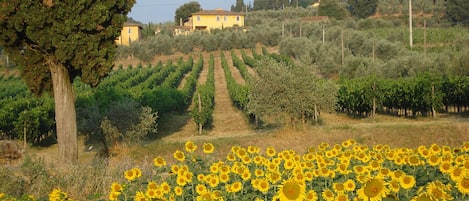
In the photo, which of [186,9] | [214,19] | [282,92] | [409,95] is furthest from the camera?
[186,9]

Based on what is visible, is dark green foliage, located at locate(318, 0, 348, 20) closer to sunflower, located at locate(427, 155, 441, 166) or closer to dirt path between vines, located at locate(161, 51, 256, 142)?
dirt path between vines, located at locate(161, 51, 256, 142)

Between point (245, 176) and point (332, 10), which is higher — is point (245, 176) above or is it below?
below

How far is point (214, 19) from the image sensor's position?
103 m

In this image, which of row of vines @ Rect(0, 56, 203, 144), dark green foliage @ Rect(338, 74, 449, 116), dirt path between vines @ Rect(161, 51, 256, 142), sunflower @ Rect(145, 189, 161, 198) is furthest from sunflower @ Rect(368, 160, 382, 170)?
dark green foliage @ Rect(338, 74, 449, 116)

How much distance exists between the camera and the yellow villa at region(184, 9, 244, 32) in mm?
102750

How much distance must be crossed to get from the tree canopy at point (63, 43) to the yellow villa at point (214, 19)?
291ft

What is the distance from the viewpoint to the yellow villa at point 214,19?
103 meters

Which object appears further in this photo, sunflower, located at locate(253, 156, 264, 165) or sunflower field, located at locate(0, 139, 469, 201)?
sunflower, located at locate(253, 156, 264, 165)

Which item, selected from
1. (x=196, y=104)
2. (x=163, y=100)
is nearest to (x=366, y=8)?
(x=163, y=100)

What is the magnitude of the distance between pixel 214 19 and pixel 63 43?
299 feet

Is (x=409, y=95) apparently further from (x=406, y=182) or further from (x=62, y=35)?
(x=406, y=182)

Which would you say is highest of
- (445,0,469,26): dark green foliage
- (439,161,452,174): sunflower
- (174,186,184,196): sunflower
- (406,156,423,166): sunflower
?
(445,0,469,26): dark green foliage

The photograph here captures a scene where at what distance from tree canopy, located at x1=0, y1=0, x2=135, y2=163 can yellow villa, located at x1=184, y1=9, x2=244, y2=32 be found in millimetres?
88674

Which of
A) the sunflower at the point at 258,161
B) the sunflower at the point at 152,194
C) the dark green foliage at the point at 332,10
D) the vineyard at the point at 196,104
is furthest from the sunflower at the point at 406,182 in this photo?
the dark green foliage at the point at 332,10
